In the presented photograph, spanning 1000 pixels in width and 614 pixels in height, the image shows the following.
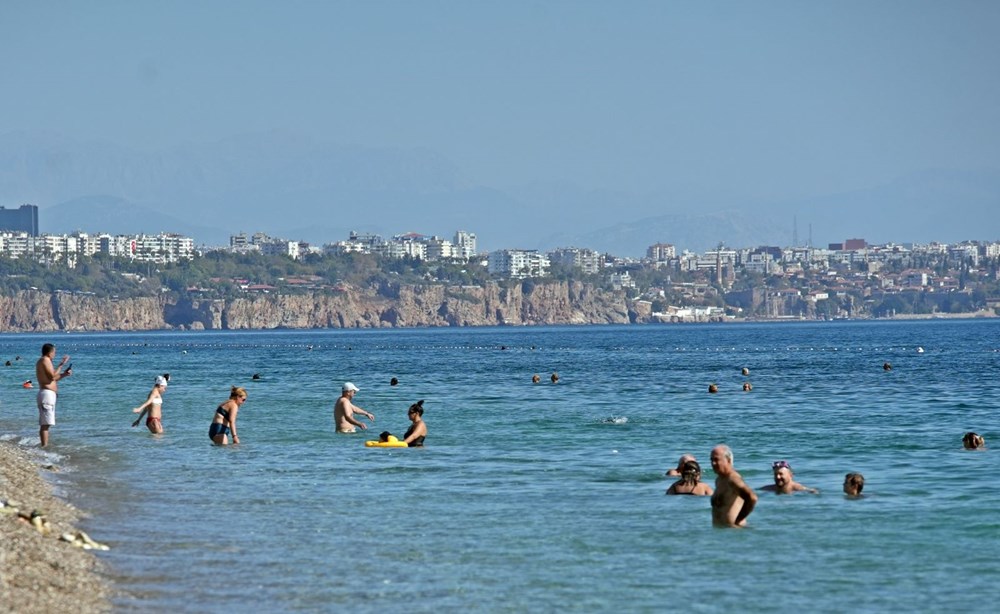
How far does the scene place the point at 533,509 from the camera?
2047 centimetres

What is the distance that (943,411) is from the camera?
40.8 meters

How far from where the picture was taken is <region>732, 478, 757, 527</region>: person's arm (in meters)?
18.1

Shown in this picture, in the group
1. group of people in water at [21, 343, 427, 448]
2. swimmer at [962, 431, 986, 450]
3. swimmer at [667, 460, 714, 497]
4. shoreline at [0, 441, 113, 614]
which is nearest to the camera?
shoreline at [0, 441, 113, 614]

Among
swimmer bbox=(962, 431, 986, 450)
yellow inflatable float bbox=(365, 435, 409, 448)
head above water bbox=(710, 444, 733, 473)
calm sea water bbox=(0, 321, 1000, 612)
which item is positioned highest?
head above water bbox=(710, 444, 733, 473)

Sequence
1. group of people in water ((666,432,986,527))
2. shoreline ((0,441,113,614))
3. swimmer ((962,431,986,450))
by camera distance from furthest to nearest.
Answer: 1. swimmer ((962,431,986,450))
2. group of people in water ((666,432,986,527))
3. shoreline ((0,441,113,614))

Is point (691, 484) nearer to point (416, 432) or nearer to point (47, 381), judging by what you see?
point (416, 432)

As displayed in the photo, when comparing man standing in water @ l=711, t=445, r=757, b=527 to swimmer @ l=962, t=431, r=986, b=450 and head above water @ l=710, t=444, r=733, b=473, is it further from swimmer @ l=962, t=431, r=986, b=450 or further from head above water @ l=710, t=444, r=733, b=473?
swimmer @ l=962, t=431, r=986, b=450

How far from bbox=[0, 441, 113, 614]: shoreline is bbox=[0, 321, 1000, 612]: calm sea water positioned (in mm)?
333

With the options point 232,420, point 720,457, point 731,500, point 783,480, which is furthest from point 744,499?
point 232,420

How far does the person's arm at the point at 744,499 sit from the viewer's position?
59.4 feet

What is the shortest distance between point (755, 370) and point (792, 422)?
3667cm

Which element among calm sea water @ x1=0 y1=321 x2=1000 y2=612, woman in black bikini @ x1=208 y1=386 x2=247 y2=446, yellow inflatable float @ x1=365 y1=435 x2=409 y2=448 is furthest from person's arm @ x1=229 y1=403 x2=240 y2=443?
yellow inflatable float @ x1=365 y1=435 x2=409 y2=448

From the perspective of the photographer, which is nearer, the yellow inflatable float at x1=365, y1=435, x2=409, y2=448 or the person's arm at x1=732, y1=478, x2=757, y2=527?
the person's arm at x1=732, y1=478, x2=757, y2=527

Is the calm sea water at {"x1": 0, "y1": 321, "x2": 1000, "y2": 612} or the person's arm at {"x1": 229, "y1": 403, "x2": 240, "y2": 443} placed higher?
the person's arm at {"x1": 229, "y1": 403, "x2": 240, "y2": 443}
